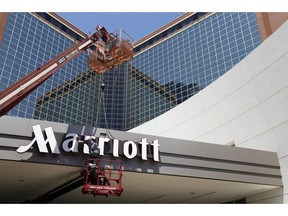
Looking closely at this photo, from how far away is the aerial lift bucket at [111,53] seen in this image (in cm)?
1702

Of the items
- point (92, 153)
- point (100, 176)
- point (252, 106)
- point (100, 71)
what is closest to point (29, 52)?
point (100, 71)

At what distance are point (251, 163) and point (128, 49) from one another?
A: 9314 millimetres

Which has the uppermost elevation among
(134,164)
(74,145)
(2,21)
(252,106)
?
(2,21)

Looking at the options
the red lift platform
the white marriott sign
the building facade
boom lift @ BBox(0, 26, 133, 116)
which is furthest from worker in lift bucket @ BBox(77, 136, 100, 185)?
the building facade

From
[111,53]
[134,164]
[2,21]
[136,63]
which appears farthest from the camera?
[136,63]

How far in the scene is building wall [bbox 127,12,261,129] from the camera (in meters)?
61.4

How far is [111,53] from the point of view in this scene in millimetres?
17234

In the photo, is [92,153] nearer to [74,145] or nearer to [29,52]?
[74,145]

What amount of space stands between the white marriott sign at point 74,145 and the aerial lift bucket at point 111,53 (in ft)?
18.2

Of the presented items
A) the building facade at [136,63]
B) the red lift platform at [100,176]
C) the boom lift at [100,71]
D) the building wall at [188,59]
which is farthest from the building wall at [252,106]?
the building wall at [188,59]

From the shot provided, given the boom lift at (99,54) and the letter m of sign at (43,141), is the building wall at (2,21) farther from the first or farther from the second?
the letter m of sign at (43,141)

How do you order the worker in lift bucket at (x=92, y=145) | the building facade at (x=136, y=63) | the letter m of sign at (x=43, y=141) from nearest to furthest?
the letter m of sign at (x=43, y=141)
the worker in lift bucket at (x=92, y=145)
the building facade at (x=136, y=63)

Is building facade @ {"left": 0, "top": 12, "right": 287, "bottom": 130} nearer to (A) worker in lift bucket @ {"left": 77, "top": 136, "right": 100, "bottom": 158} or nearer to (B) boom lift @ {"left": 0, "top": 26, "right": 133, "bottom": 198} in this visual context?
(B) boom lift @ {"left": 0, "top": 26, "right": 133, "bottom": 198}

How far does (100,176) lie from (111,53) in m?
7.77
